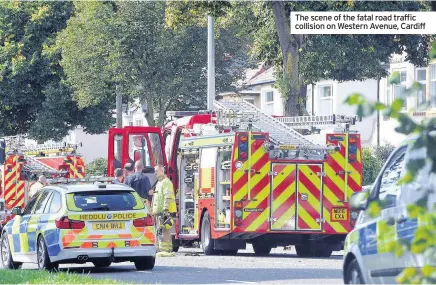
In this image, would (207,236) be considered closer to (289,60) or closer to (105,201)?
(105,201)

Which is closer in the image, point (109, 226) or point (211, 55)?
point (109, 226)

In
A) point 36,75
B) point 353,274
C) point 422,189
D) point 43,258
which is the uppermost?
point 36,75

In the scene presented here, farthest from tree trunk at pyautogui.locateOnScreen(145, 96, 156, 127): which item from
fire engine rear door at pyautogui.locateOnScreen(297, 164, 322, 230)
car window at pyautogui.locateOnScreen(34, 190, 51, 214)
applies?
car window at pyautogui.locateOnScreen(34, 190, 51, 214)

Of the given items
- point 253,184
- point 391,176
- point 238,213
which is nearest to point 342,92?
point 253,184

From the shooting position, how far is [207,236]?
23031mm

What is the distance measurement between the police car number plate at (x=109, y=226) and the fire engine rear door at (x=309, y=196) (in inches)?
195

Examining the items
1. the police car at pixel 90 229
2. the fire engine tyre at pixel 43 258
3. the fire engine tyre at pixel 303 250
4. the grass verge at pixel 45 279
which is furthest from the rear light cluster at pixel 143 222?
the fire engine tyre at pixel 303 250

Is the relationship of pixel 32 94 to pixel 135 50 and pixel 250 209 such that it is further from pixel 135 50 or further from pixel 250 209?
pixel 250 209

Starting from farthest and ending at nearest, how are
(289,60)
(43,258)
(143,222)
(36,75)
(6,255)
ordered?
(36,75)
(289,60)
(6,255)
(143,222)
(43,258)

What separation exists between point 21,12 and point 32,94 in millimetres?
3808

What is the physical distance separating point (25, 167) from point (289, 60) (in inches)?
346

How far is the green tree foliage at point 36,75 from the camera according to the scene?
54.3 metres

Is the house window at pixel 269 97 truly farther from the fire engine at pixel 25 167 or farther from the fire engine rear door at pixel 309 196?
the fire engine rear door at pixel 309 196
